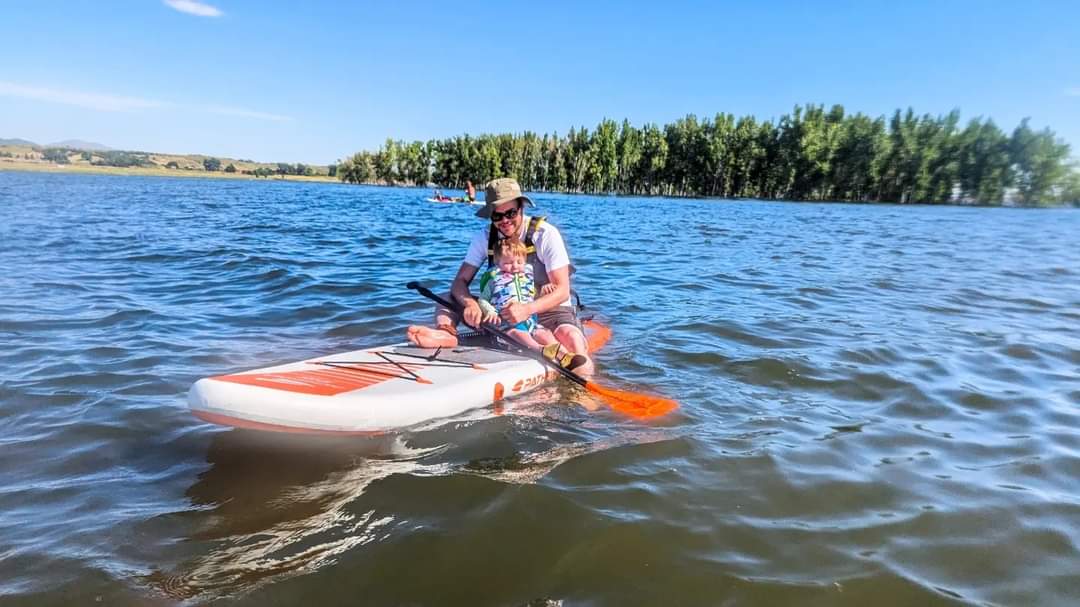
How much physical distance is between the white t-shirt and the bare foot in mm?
894

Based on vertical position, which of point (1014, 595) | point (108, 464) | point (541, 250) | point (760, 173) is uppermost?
point (760, 173)

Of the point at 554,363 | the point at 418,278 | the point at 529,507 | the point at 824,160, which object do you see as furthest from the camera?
the point at 824,160

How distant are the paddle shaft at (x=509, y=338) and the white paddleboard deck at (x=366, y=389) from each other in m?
0.15

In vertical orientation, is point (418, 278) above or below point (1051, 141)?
below

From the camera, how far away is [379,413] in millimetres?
4238

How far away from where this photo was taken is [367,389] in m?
4.46

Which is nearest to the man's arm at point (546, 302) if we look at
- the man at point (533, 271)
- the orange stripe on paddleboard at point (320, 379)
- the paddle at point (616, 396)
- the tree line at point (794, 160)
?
the man at point (533, 271)

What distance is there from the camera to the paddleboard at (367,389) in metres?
3.92

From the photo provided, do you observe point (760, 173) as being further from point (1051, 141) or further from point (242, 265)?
point (242, 265)

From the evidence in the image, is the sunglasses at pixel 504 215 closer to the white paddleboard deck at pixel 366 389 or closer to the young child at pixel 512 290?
the young child at pixel 512 290

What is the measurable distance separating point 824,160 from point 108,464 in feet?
301

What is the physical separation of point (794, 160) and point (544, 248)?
88.5 meters

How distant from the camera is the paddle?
5004mm

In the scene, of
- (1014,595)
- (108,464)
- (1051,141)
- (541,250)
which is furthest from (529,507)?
(1051,141)
